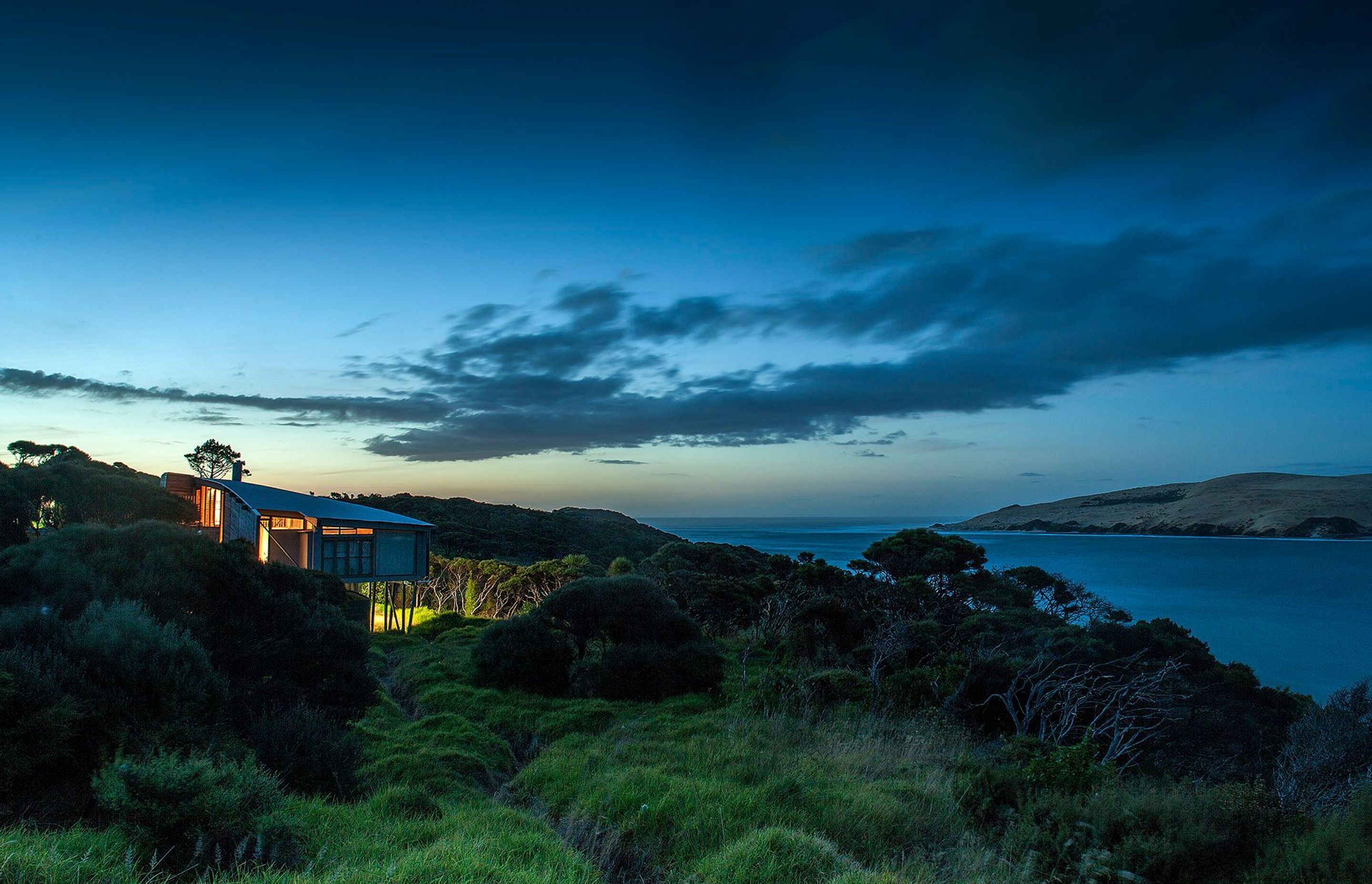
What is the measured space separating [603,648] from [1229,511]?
89.5 m

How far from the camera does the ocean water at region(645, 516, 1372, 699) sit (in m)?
27.5

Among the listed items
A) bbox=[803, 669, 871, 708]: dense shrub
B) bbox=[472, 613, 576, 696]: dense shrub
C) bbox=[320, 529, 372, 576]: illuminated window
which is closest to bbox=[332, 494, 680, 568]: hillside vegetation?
bbox=[320, 529, 372, 576]: illuminated window

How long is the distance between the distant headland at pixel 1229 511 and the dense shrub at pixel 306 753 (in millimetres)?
86695

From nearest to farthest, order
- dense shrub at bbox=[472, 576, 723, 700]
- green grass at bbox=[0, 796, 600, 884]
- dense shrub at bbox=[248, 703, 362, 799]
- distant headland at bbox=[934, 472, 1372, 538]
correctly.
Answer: green grass at bbox=[0, 796, 600, 884] < dense shrub at bbox=[248, 703, 362, 799] < dense shrub at bbox=[472, 576, 723, 700] < distant headland at bbox=[934, 472, 1372, 538]

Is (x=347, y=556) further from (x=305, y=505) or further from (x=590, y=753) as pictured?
(x=590, y=753)

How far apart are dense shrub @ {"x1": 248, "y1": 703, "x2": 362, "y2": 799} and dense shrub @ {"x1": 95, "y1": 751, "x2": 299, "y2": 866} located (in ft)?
7.28

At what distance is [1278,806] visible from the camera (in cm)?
523

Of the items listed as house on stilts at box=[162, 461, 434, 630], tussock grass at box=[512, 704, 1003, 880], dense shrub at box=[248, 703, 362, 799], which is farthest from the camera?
house on stilts at box=[162, 461, 434, 630]

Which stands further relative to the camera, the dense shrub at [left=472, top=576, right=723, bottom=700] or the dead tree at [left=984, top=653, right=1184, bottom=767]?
the dense shrub at [left=472, top=576, right=723, bottom=700]

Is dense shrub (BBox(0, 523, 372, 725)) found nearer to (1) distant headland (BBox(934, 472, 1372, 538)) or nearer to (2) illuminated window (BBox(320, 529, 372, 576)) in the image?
(2) illuminated window (BBox(320, 529, 372, 576))

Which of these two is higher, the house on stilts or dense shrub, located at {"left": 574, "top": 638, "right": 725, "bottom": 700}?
the house on stilts

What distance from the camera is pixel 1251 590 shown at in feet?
145

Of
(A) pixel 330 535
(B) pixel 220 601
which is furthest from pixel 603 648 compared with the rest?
(A) pixel 330 535

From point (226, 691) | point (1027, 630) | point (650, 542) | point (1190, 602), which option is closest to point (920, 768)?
point (226, 691)
